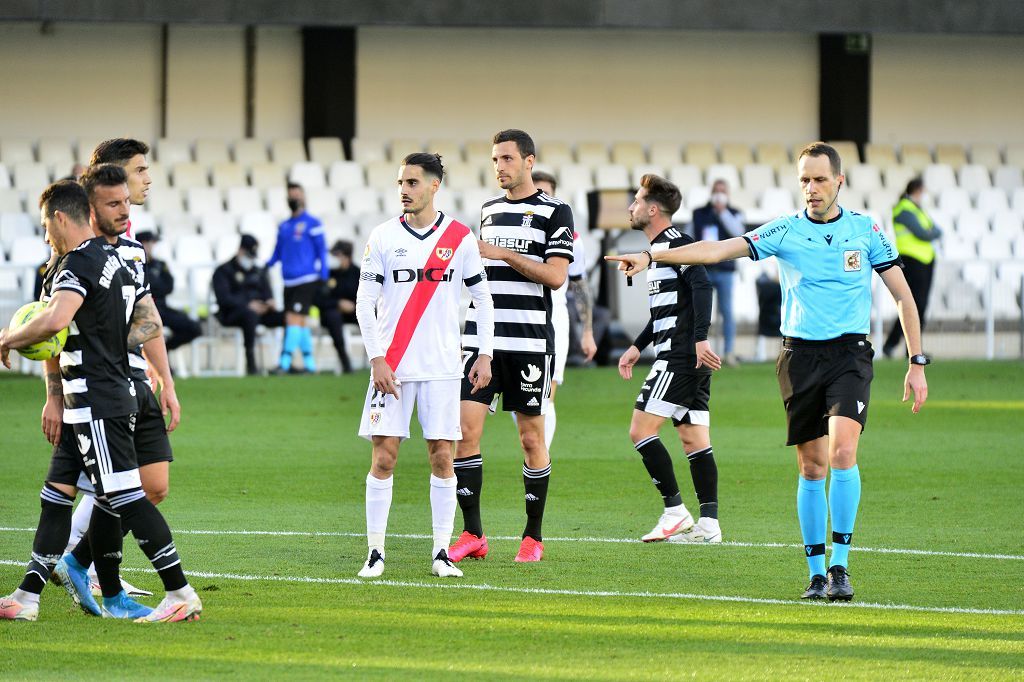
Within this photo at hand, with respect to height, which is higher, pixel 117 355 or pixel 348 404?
pixel 117 355

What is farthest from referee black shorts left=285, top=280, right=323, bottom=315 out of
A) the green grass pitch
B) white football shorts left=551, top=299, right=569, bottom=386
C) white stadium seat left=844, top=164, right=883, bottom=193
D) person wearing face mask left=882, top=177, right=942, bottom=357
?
white stadium seat left=844, top=164, right=883, bottom=193

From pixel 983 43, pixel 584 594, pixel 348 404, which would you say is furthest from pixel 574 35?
pixel 584 594

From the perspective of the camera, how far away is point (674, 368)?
909 centimetres

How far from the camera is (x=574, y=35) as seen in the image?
27.6 meters

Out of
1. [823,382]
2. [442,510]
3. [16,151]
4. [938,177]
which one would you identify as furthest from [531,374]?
→ [938,177]

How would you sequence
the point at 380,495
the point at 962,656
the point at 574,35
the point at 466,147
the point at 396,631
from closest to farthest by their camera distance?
the point at 962,656 → the point at 396,631 → the point at 380,495 → the point at 466,147 → the point at 574,35

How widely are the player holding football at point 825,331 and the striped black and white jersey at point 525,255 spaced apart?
1021 mm

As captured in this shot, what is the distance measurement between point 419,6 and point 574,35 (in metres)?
4.64

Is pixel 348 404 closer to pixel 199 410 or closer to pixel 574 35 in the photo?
pixel 199 410

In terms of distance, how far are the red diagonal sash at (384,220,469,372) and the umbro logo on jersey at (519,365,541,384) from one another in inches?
30.8

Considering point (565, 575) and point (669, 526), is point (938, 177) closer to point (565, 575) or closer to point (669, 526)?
point (669, 526)

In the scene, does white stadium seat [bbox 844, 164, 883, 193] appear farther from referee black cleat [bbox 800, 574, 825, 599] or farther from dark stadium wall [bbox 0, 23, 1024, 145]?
referee black cleat [bbox 800, 574, 825, 599]

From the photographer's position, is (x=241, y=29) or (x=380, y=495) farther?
(x=241, y=29)

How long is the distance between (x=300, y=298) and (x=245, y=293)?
62 centimetres
